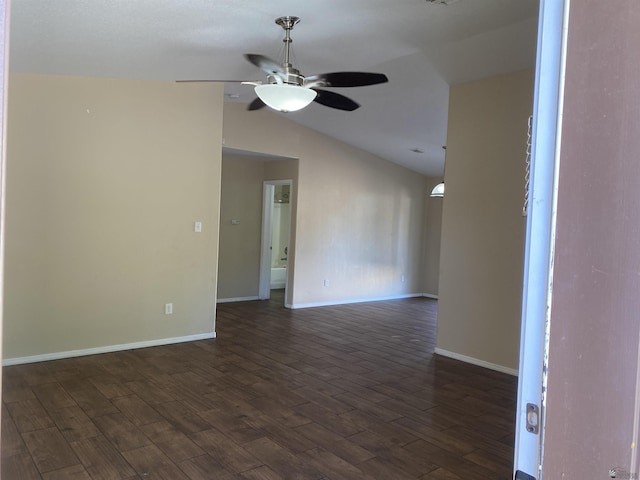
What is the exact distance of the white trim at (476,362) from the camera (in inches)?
180

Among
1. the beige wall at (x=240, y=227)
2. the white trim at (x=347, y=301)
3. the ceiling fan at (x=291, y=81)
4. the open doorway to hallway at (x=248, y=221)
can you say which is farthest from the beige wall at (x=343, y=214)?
the ceiling fan at (x=291, y=81)

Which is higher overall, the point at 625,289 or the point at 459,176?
the point at 459,176

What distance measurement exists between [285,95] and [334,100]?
0.78 meters

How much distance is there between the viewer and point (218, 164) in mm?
5402

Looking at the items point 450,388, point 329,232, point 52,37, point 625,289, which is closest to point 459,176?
Answer: point 450,388

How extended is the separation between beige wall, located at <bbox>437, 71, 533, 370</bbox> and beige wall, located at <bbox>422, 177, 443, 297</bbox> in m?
4.46

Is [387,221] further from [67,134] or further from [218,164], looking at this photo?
[67,134]

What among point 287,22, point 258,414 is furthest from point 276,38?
point 258,414

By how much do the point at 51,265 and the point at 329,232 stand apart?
447 centimetres

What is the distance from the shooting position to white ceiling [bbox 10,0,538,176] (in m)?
3.05

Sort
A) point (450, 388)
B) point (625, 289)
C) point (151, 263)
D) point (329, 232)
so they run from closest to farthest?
1. point (625, 289)
2. point (450, 388)
3. point (151, 263)
4. point (329, 232)

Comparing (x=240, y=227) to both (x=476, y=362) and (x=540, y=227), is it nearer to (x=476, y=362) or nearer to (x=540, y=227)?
(x=476, y=362)

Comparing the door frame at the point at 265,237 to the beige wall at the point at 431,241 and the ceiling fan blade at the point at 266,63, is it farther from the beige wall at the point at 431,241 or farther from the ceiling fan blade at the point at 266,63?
the ceiling fan blade at the point at 266,63

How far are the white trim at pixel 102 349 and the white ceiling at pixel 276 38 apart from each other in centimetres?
264
